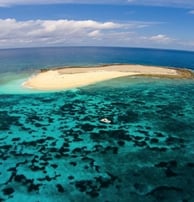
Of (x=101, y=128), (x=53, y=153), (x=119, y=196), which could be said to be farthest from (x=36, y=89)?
(x=119, y=196)

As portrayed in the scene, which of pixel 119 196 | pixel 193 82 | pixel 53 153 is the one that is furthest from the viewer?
pixel 193 82

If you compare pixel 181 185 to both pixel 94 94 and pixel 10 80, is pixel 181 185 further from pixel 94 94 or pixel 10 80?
pixel 10 80

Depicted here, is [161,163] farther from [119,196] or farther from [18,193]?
[18,193]

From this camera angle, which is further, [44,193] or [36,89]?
[36,89]

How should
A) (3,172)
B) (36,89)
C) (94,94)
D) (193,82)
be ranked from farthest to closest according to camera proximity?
(193,82), (36,89), (94,94), (3,172)

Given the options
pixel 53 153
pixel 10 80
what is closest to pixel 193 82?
pixel 10 80
